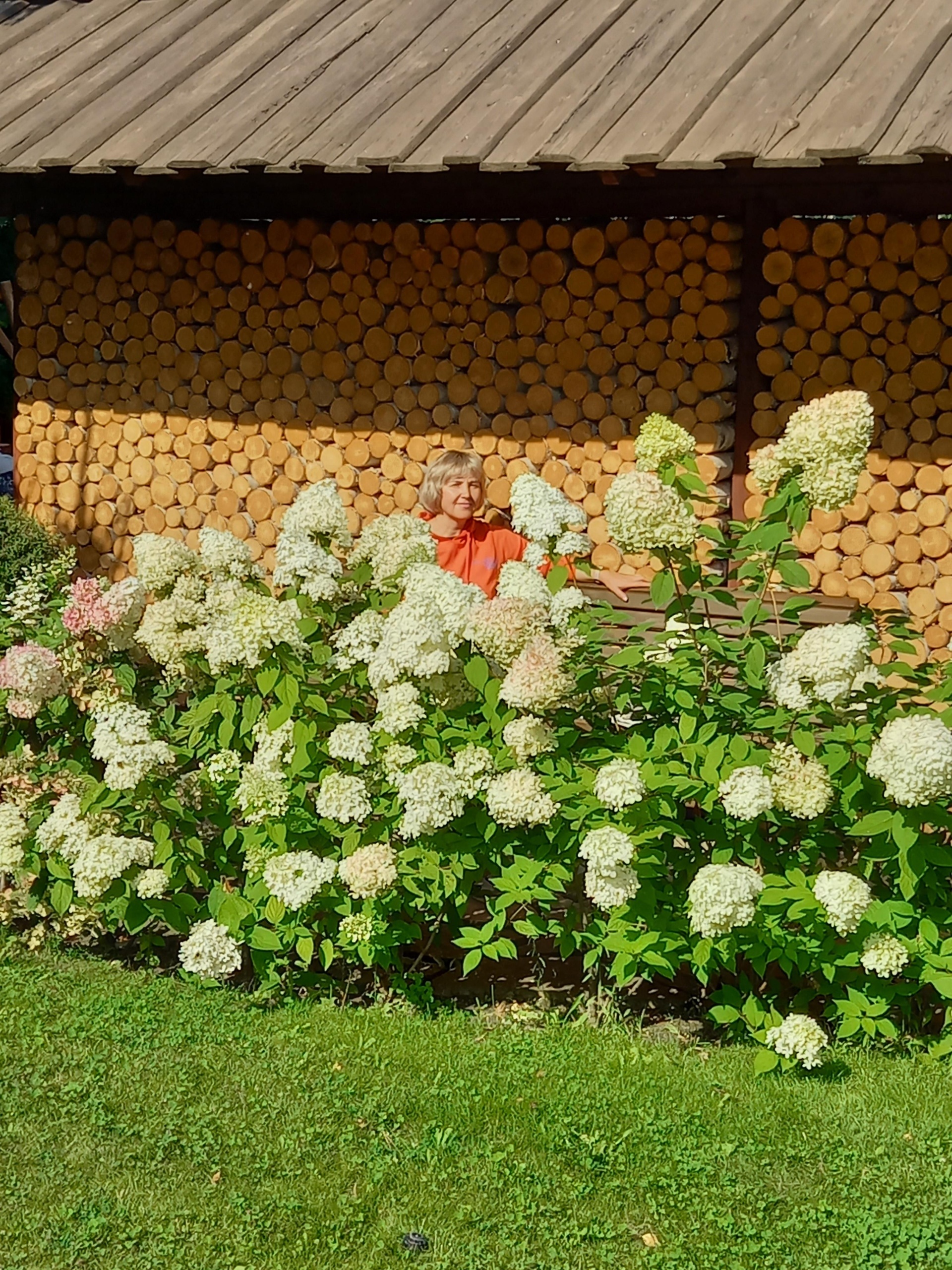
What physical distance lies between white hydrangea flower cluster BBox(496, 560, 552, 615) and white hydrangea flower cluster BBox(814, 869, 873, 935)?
995 millimetres

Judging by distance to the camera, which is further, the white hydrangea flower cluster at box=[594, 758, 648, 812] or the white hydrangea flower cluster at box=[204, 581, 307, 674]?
the white hydrangea flower cluster at box=[204, 581, 307, 674]

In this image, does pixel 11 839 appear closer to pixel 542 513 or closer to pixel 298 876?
pixel 298 876

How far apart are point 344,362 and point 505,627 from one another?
330cm

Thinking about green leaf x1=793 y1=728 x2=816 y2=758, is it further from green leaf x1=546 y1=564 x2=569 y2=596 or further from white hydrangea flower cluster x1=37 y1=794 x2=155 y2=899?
white hydrangea flower cluster x1=37 y1=794 x2=155 y2=899

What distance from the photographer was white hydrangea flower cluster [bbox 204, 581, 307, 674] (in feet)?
13.0

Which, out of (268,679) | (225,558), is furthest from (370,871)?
(225,558)

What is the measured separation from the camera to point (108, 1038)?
415 cm

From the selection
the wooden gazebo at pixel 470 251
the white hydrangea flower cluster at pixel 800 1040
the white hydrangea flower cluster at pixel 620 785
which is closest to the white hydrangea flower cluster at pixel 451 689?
the white hydrangea flower cluster at pixel 620 785

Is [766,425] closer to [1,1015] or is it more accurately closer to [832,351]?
[832,351]

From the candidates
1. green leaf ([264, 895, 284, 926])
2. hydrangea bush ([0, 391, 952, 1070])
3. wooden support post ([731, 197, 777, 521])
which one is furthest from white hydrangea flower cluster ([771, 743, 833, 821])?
wooden support post ([731, 197, 777, 521])

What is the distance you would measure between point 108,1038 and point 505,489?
307 cm

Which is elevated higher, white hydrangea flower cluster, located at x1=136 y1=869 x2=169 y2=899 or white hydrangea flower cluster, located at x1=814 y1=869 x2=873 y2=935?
white hydrangea flower cluster, located at x1=814 y1=869 x2=873 y2=935

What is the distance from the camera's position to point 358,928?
409cm

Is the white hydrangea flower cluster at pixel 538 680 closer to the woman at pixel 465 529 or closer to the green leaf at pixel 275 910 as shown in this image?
the green leaf at pixel 275 910
